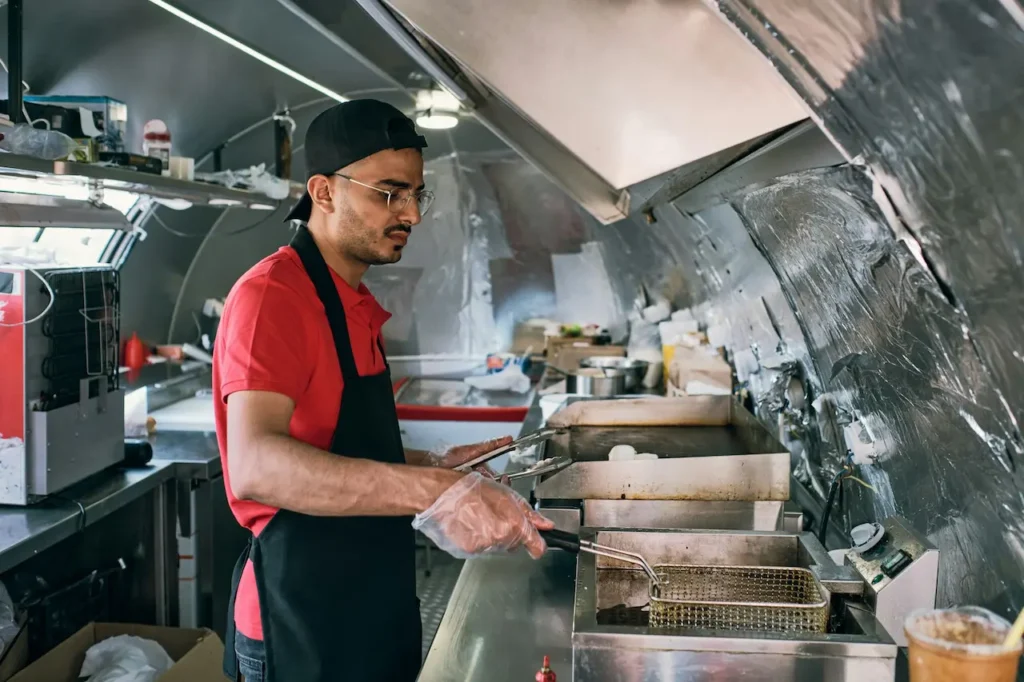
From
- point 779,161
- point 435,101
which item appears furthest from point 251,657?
point 435,101

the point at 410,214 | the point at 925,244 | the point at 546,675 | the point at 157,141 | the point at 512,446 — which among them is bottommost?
the point at 546,675

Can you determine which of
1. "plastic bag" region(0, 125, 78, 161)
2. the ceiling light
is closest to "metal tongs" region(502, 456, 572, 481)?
"plastic bag" region(0, 125, 78, 161)

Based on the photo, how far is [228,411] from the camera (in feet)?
4.67

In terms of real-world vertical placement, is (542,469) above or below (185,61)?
below

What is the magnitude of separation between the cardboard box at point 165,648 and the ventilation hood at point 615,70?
6.01 ft

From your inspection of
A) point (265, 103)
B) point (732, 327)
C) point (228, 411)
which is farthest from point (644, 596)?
point (265, 103)

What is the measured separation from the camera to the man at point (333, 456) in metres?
1.35

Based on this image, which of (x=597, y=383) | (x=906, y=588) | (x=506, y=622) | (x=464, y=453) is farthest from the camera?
(x=597, y=383)

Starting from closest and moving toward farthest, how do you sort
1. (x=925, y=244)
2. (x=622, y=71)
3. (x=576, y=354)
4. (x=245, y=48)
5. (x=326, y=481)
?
(x=925, y=244) < (x=326, y=481) < (x=622, y=71) < (x=245, y=48) < (x=576, y=354)

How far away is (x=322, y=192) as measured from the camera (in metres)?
1.70

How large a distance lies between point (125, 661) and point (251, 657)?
119cm

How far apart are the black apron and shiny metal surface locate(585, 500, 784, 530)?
45 cm

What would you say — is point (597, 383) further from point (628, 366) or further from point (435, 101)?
point (435, 101)

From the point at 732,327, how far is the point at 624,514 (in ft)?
5.01
